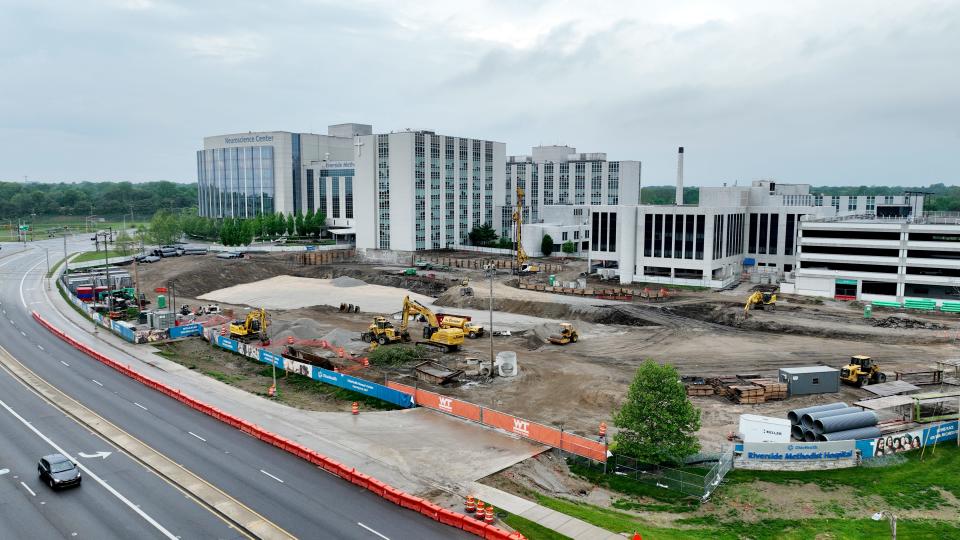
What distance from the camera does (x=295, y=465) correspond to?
3716 centimetres

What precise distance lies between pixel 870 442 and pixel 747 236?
81459mm

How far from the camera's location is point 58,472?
109 feet

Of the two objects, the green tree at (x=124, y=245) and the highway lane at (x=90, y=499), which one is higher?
the green tree at (x=124, y=245)

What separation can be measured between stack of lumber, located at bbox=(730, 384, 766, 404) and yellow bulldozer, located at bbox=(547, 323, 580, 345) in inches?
900

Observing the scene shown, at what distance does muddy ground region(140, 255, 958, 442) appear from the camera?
50.6 metres

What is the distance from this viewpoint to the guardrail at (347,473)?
29500 mm

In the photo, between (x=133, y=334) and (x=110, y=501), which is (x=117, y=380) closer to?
(x=133, y=334)

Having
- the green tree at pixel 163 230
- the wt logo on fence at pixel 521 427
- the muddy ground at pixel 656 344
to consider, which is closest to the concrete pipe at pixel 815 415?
the muddy ground at pixel 656 344

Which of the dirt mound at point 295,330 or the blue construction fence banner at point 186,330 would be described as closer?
the dirt mound at point 295,330

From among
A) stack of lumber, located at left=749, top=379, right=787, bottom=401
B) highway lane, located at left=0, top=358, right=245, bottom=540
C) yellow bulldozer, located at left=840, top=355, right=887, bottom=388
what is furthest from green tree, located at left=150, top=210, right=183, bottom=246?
yellow bulldozer, located at left=840, top=355, right=887, bottom=388

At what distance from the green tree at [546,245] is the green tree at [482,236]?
1561 cm

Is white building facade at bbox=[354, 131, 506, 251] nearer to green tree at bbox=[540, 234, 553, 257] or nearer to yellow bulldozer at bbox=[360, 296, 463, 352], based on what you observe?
green tree at bbox=[540, 234, 553, 257]

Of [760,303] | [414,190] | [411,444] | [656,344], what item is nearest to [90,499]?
[411,444]

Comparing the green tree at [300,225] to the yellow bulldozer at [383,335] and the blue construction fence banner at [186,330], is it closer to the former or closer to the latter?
the blue construction fence banner at [186,330]
